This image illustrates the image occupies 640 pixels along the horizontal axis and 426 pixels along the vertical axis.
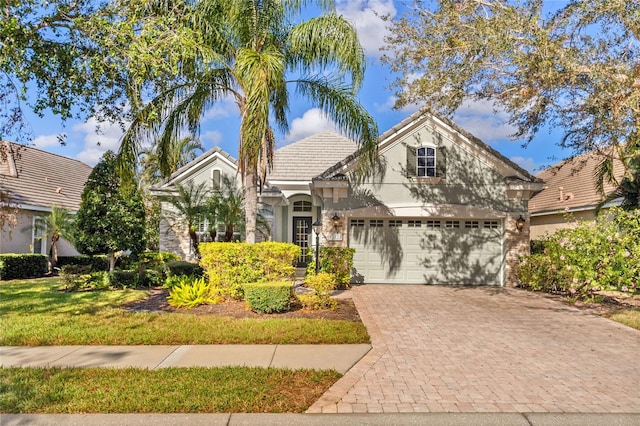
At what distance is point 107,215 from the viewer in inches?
492

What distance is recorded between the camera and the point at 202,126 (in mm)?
11375

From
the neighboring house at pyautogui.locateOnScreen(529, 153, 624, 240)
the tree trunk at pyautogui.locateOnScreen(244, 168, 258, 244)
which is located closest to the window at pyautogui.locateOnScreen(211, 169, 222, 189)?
the tree trunk at pyautogui.locateOnScreen(244, 168, 258, 244)

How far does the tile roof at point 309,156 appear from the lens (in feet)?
59.0

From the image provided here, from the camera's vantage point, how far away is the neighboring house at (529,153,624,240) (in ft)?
59.4

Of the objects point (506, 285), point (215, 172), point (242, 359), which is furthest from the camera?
point (215, 172)

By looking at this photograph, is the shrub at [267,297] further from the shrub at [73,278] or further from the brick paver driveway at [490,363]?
the shrub at [73,278]

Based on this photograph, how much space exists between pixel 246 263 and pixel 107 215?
543 cm

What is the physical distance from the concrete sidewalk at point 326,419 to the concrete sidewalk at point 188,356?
4.45 ft

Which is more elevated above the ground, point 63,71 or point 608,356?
point 63,71

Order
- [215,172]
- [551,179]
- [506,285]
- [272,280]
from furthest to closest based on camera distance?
[551,179] → [215,172] → [506,285] → [272,280]

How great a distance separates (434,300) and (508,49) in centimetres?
654

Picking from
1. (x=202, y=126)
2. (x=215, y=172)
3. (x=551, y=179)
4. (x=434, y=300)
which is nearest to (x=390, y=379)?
(x=434, y=300)

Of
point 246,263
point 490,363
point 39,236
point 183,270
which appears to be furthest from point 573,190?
point 39,236

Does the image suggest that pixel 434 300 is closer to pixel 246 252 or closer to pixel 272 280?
pixel 272 280
